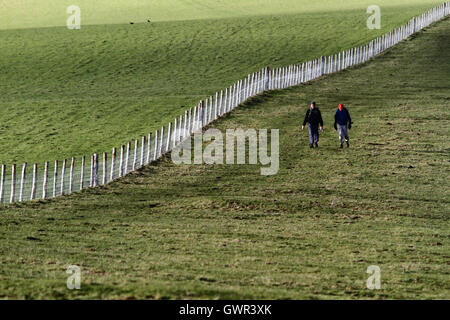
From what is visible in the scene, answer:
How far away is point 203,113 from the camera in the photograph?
44.1 meters

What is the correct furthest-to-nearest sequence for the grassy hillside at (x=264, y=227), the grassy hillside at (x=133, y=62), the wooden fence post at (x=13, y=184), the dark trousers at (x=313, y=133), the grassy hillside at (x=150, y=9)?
the grassy hillside at (x=150, y=9)
the grassy hillside at (x=133, y=62)
the dark trousers at (x=313, y=133)
the wooden fence post at (x=13, y=184)
the grassy hillside at (x=264, y=227)

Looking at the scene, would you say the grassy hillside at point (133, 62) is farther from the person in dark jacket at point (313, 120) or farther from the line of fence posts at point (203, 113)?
the person in dark jacket at point (313, 120)

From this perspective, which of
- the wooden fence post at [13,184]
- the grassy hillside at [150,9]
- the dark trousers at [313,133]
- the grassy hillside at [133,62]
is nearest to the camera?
the wooden fence post at [13,184]

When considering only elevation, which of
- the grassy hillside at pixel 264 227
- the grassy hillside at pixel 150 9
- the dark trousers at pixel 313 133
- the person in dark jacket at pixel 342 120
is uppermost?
the grassy hillside at pixel 150 9

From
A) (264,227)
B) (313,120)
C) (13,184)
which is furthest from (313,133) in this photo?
(13,184)

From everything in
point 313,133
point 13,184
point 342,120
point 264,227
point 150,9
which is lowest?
point 264,227

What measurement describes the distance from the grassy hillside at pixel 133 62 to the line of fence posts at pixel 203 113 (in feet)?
8.89

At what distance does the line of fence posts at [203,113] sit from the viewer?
28.4 metres

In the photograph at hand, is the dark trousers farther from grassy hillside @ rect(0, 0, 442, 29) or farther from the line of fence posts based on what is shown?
grassy hillside @ rect(0, 0, 442, 29)

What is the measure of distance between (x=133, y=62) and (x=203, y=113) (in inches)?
1186

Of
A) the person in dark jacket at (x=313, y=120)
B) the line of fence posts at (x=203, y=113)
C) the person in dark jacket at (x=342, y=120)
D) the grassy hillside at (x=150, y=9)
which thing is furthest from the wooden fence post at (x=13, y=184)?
the grassy hillside at (x=150, y=9)

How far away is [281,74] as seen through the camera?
6066 cm

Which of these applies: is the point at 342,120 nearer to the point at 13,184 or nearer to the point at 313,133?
the point at 313,133
